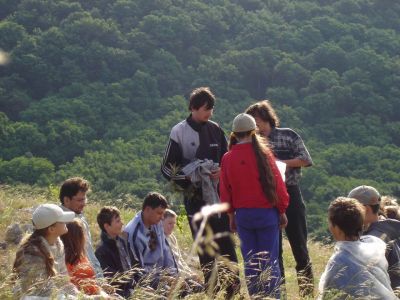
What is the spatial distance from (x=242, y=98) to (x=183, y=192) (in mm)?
48287

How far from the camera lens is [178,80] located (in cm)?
5412

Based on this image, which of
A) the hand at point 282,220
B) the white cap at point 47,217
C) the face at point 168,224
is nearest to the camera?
the white cap at point 47,217

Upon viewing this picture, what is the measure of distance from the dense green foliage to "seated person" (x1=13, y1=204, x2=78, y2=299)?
2629 centimetres

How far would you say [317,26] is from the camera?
60.9 metres

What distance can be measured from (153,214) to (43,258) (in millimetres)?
1671

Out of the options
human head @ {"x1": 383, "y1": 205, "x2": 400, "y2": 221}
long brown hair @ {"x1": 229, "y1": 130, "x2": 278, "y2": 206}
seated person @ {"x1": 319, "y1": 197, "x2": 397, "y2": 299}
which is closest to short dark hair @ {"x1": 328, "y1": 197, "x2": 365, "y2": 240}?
seated person @ {"x1": 319, "y1": 197, "x2": 397, "y2": 299}

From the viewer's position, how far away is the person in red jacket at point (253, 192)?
475 centimetres

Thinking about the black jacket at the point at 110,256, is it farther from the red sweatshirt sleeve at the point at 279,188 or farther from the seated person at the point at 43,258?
the red sweatshirt sleeve at the point at 279,188

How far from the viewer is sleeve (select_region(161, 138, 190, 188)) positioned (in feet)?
17.2

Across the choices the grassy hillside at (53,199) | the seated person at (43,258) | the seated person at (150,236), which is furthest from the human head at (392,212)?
the seated person at (43,258)

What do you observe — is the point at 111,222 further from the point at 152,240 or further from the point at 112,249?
the point at 152,240

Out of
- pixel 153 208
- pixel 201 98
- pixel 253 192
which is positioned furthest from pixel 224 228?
pixel 201 98

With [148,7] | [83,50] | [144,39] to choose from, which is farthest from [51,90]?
[148,7]

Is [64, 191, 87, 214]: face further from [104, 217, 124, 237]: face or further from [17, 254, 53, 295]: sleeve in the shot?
[17, 254, 53, 295]: sleeve
